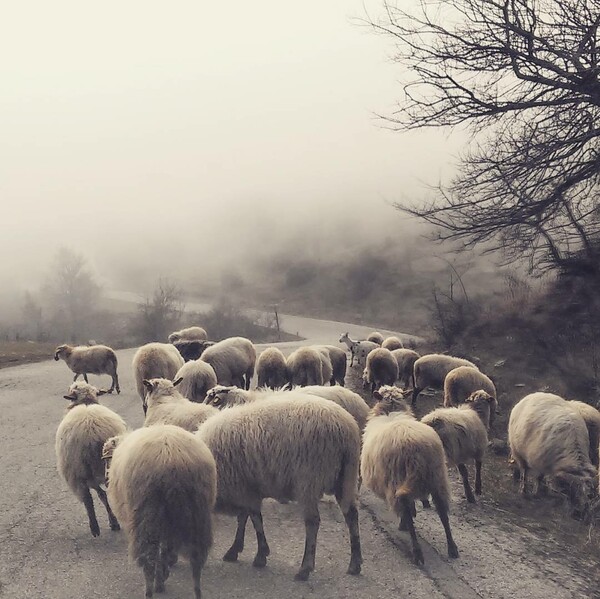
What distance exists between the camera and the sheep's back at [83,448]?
597cm

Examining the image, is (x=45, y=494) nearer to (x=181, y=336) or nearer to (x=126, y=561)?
(x=126, y=561)

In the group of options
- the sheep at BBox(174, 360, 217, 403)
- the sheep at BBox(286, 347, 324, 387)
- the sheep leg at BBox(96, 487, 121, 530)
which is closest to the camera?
the sheep leg at BBox(96, 487, 121, 530)

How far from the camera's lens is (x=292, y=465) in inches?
200

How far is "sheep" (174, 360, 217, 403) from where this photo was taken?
984 cm

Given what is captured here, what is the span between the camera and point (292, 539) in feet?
18.9

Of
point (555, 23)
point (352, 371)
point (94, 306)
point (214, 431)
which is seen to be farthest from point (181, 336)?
point (94, 306)

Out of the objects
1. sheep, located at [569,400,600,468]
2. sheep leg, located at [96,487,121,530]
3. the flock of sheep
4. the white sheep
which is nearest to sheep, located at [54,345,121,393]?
the white sheep

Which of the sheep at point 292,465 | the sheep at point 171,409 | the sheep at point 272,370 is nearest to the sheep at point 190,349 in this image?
the sheep at point 272,370

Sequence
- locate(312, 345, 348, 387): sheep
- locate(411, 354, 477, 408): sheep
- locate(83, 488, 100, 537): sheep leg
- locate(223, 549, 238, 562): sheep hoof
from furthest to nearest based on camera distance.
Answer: locate(312, 345, 348, 387): sheep < locate(411, 354, 477, 408): sheep < locate(83, 488, 100, 537): sheep leg < locate(223, 549, 238, 562): sheep hoof

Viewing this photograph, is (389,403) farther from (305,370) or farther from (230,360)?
(230,360)

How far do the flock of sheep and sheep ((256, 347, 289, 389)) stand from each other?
410 centimetres

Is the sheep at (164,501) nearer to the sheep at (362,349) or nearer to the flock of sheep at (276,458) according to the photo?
the flock of sheep at (276,458)

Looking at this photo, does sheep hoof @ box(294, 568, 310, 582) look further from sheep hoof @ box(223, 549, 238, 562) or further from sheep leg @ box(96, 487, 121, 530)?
sheep leg @ box(96, 487, 121, 530)

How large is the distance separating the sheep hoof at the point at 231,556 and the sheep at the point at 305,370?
6.44m
